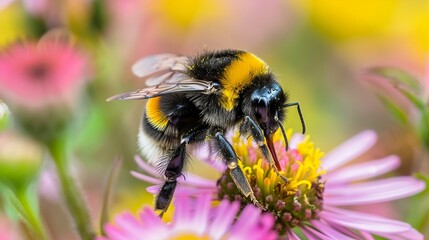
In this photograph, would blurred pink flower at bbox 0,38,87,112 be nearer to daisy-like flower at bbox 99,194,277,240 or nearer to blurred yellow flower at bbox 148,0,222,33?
daisy-like flower at bbox 99,194,277,240

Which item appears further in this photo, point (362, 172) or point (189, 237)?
point (362, 172)

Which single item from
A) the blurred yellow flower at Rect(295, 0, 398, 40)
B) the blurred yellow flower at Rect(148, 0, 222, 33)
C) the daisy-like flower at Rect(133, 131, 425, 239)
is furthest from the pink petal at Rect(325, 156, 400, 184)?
the blurred yellow flower at Rect(295, 0, 398, 40)

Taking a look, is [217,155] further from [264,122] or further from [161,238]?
[161,238]

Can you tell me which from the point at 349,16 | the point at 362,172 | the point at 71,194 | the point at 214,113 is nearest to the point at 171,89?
the point at 214,113

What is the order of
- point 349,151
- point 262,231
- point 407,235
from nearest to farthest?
point 262,231 < point 407,235 < point 349,151

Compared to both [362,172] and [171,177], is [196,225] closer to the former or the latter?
[171,177]

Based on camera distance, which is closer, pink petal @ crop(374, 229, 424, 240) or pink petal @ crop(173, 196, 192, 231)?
pink petal @ crop(173, 196, 192, 231)
